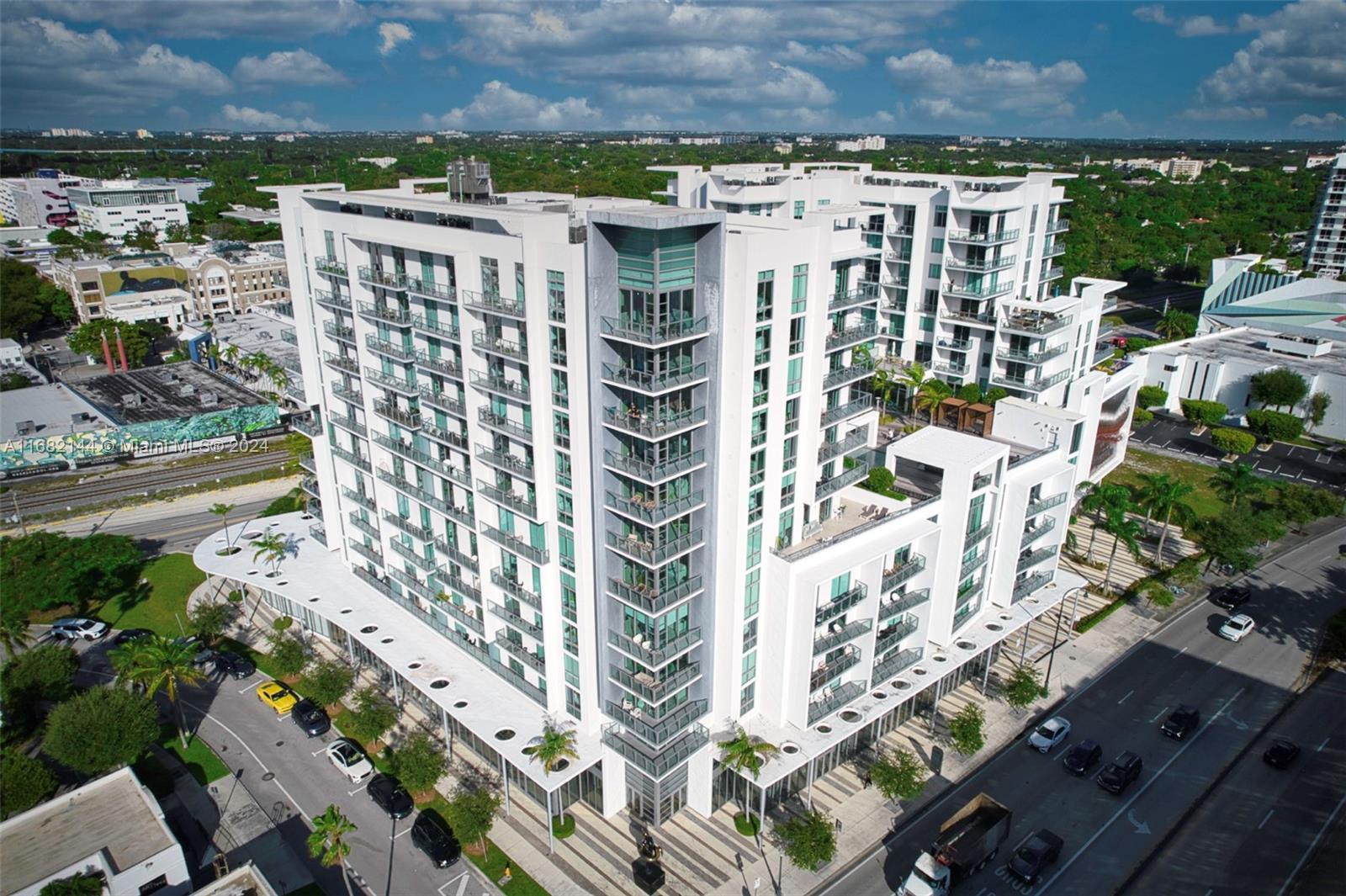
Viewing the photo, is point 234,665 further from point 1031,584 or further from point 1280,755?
point 1280,755

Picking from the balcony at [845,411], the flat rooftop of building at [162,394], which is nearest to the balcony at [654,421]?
the balcony at [845,411]

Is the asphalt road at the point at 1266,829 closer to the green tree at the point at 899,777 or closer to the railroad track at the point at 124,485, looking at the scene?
the green tree at the point at 899,777

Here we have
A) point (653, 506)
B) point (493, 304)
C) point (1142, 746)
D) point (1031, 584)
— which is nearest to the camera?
point (653, 506)

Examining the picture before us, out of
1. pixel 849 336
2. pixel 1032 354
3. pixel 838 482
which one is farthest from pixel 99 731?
pixel 1032 354

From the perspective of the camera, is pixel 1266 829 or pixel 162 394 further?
pixel 162 394

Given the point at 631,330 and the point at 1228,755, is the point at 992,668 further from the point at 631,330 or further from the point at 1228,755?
the point at 631,330

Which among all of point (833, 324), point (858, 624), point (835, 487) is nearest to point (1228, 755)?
point (858, 624)

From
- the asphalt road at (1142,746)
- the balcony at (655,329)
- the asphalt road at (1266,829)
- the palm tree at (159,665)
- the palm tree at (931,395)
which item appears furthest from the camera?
the palm tree at (931,395)
